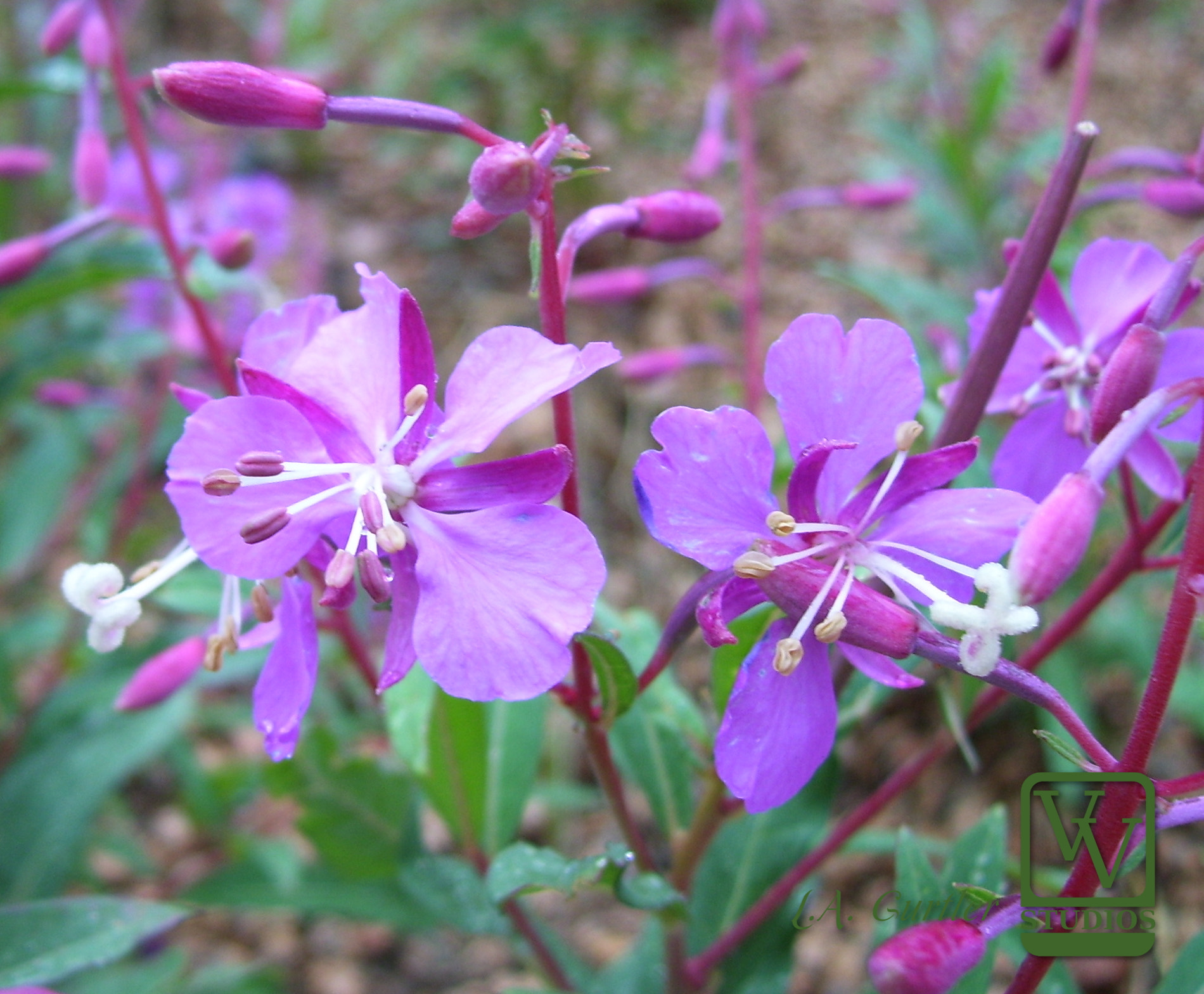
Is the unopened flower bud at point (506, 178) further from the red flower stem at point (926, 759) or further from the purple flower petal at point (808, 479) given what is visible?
the red flower stem at point (926, 759)

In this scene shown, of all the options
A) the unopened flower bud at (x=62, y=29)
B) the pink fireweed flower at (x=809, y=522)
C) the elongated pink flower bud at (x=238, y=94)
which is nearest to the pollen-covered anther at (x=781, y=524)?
the pink fireweed flower at (x=809, y=522)

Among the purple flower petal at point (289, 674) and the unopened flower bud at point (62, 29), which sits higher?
the unopened flower bud at point (62, 29)

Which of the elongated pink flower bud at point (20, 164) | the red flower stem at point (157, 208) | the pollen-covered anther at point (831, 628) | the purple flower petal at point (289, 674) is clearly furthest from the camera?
the elongated pink flower bud at point (20, 164)

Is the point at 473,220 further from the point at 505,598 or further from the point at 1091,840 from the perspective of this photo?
the point at 1091,840

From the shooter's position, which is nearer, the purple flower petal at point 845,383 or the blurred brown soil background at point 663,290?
the purple flower petal at point 845,383

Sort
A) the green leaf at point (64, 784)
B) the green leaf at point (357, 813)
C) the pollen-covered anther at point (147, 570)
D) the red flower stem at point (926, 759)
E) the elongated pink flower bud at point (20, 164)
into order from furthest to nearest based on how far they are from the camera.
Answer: the elongated pink flower bud at point (20, 164) < the green leaf at point (64, 784) < the green leaf at point (357, 813) < the red flower stem at point (926, 759) < the pollen-covered anther at point (147, 570)

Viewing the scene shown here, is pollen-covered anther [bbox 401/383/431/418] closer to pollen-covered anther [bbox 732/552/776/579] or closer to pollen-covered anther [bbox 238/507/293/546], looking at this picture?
pollen-covered anther [bbox 238/507/293/546]

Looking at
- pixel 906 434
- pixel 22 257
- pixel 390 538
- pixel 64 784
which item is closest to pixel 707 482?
pixel 906 434

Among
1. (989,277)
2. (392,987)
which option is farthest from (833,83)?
(392,987)

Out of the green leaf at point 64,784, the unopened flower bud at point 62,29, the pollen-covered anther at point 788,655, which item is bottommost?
the green leaf at point 64,784

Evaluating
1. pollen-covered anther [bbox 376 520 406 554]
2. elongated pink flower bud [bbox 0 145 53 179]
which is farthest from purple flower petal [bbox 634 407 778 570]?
elongated pink flower bud [bbox 0 145 53 179]
